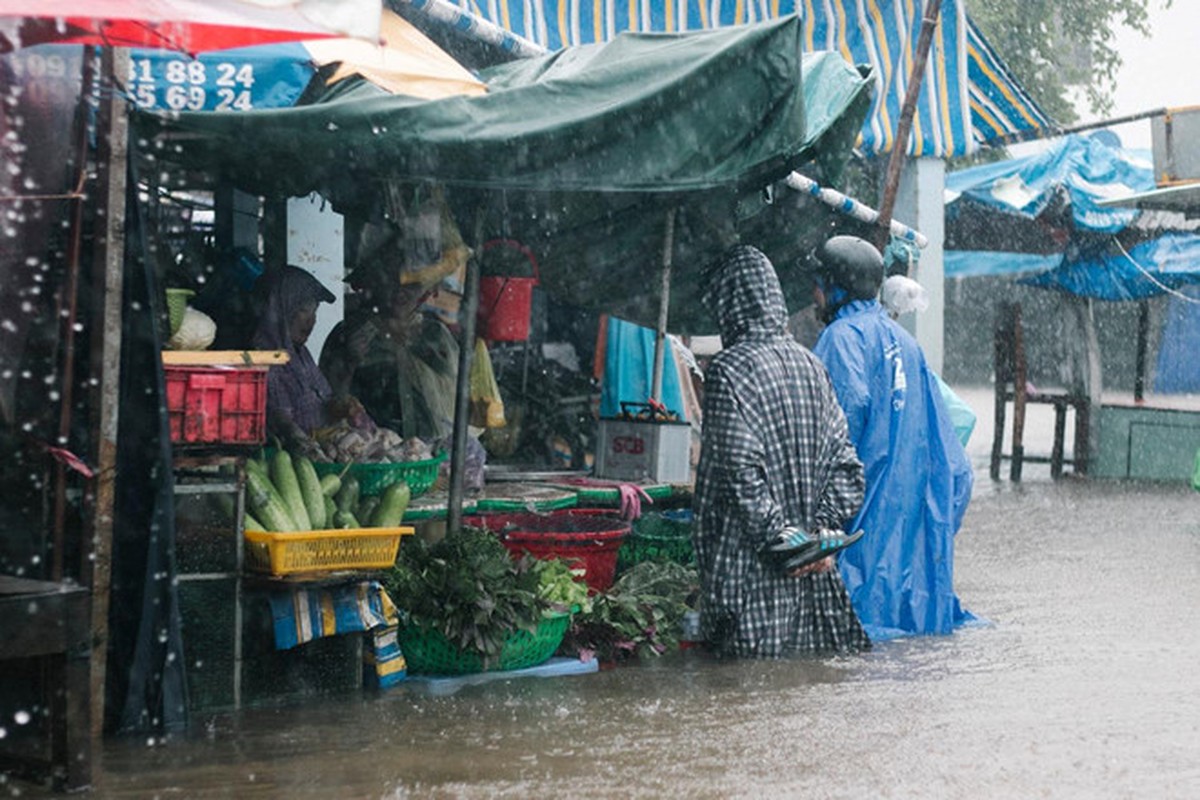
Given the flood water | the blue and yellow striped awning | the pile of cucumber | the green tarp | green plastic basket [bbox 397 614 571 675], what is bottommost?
the flood water

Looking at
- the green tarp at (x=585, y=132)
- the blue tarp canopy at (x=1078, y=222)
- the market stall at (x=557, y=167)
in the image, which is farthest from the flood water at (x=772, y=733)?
the blue tarp canopy at (x=1078, y=222)

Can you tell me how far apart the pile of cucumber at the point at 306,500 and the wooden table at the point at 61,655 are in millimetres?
1266

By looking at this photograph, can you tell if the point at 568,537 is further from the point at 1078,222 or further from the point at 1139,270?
the point at 1139,270

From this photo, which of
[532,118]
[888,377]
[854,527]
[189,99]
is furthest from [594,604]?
[189,99]

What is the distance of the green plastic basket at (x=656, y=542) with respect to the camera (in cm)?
788

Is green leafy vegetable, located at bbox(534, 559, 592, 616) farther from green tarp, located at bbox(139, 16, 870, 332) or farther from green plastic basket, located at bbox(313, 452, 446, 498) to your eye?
green tarp, located at bbox(139, 16, 870, 332)

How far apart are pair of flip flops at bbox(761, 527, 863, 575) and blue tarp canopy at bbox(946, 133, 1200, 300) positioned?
10150 millimetres

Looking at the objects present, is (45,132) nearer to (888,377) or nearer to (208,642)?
(208,642)

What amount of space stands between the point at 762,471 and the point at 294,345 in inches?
95.5

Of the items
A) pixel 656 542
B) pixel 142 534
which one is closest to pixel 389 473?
pixel 142 534

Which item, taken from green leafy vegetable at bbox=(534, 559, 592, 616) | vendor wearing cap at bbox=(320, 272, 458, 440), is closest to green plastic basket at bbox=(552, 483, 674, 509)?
green leafy vegetable at bbox=(534, 559, 592, 616)

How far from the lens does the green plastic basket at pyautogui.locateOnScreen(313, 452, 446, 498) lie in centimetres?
646

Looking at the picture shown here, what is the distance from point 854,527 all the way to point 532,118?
295cm

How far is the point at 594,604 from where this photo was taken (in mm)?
7066
